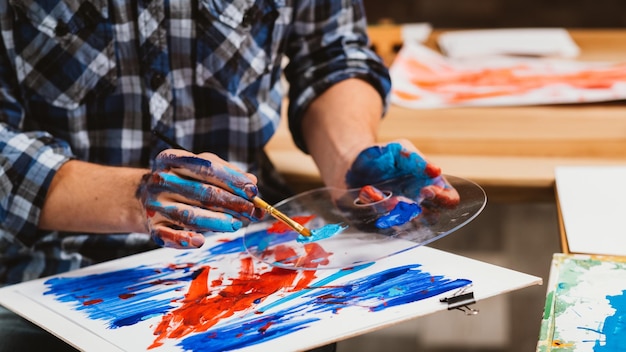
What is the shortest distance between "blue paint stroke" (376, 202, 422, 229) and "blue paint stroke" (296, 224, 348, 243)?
5cm

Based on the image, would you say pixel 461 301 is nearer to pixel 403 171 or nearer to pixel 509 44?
pixel 403 171

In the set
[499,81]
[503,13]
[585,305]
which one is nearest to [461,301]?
[585,305]

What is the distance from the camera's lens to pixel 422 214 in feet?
2.93

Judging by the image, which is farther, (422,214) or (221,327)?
(422,214)

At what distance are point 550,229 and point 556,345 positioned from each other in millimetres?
1919

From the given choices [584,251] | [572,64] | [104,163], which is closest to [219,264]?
[104,163]

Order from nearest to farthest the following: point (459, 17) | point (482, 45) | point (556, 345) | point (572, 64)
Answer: point (556, 345), point (572, 64), point (482, 45), point (459, 17)

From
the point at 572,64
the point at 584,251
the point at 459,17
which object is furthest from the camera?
the point at 459,17

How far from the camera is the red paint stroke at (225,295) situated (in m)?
0.74

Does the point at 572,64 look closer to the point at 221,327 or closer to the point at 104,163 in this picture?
the point at 104,163

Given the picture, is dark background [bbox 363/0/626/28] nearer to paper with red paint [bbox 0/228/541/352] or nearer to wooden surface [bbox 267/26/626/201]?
wooden surface [bbox 267/26/626/201]

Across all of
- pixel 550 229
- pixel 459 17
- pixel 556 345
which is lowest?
pixel 550 229

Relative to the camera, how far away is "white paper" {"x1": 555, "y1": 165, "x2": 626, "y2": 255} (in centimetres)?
85

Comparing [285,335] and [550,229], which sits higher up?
[285,335]
